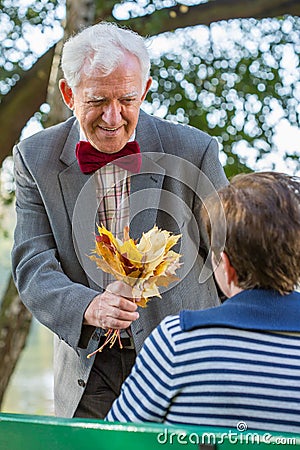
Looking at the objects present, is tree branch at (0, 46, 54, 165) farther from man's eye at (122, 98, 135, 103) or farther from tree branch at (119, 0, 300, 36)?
man's eye at (122, 98, 135, 103)

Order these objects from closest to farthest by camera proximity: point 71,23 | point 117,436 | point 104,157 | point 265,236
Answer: point 117,436
point 265,236
point 104,157
point 71,23

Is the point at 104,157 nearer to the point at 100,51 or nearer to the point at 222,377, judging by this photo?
the point at 100,51

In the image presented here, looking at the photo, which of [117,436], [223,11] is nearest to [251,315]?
[117,436]

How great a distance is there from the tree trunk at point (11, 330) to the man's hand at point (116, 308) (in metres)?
4.38

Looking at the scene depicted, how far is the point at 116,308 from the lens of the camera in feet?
7.62

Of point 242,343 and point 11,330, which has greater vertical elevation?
point 242,343

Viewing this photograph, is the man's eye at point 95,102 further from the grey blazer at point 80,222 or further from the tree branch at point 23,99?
the tree branch at point 23,99

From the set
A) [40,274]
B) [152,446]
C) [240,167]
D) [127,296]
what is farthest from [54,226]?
[240,167]

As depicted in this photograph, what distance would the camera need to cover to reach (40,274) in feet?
8.86

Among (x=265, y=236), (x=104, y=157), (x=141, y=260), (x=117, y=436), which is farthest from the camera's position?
(x=104, y=157)

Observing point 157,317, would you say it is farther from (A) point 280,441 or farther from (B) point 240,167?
(B) point 240,167

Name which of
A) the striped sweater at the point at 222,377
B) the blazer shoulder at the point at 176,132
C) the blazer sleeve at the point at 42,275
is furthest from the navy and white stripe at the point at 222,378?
the blazer shoulder at the point at 176,132

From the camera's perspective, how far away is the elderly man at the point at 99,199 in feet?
8.72

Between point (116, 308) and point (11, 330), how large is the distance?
180 inches
